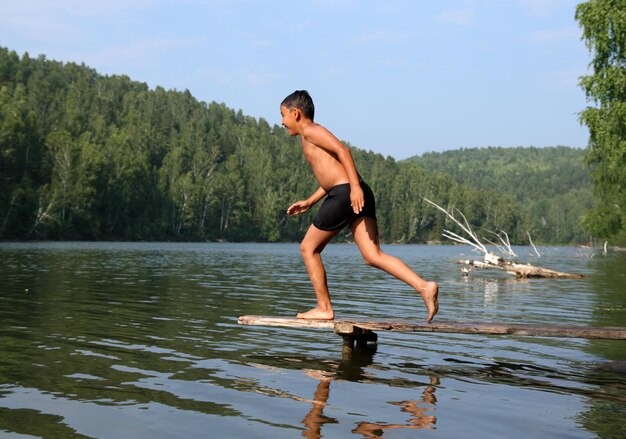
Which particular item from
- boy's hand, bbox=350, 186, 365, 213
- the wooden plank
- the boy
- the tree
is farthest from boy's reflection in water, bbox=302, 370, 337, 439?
the tree

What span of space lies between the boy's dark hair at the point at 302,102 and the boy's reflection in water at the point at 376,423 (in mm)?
3222

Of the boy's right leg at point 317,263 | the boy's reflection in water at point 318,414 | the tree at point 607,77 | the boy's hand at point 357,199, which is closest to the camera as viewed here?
the boy's reflection in water at point 318,414

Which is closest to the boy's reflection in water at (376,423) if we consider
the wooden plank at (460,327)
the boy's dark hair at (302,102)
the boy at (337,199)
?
the wooden plank at (460,327)

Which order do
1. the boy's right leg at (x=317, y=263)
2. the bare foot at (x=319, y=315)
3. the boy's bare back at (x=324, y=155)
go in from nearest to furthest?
the boy's bare back at (x=324, y=155) < the boy's right leg at (x=317, y=263) < the bare foot at (x=319, y=315)

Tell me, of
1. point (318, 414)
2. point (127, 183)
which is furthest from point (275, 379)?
point (127, 183)

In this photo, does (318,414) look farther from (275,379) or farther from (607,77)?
(607,77)

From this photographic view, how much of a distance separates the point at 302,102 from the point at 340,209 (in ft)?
4.56

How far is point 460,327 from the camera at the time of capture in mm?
8672

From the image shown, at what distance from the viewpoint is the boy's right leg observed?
8984 millimetres

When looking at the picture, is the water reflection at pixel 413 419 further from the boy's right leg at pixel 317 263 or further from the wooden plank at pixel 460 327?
the boy's right leg at pixel 317 263

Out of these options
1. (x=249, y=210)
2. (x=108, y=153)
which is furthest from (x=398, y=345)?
(x=249, y=210)

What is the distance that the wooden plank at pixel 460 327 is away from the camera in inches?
338

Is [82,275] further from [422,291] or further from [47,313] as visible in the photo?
[422,291]

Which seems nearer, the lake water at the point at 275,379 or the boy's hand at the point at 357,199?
the lake water at the point at 275,379
